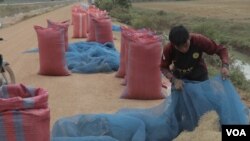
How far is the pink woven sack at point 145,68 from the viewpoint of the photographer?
27.4ft

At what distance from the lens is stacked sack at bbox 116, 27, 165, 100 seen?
835 centimetres

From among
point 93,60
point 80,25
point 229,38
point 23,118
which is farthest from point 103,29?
point 229,38

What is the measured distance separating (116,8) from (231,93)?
113 feet

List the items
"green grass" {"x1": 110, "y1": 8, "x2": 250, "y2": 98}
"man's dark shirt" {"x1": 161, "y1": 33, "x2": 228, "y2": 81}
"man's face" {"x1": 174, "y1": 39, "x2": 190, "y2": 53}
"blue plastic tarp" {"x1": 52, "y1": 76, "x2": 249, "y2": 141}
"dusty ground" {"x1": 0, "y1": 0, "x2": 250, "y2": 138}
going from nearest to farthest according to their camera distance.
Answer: "man's face" {"x1": 174, "y1": 39, "x2": 190, "y2": 53}
"blue plastic tarp" {"x1": 52, "y1": 76, "x2": 249, "y2": 141}
"man's dark shirt" {"x1": 161, "y1": 33, "x2": 228, "y2": 81}
"dusty ground" {"x1": 0, "y1": 0, "x2": 250, "y2": 138}
"green grass" {"x1": 110, "y1": 8, "x2": 250, "y2": 98}

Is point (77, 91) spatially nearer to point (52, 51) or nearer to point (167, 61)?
point (52, 51)

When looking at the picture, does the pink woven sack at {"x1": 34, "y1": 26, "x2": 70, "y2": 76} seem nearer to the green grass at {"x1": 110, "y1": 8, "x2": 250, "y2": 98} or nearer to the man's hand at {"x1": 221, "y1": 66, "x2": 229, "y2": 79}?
the green grass at {"x1": 110, "y1": 8, "x2": 250, "y2": 98}

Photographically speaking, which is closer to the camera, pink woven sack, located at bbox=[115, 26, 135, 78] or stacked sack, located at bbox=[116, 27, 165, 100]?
stacked sack, located at bbox=[116, 27, 165, 100]

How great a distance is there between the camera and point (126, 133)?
18.2 feet

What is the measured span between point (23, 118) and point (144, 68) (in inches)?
165

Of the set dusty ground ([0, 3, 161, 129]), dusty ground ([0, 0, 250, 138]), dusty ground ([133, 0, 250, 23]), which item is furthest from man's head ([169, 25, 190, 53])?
dusty ground ([133, 0, 250, 23])

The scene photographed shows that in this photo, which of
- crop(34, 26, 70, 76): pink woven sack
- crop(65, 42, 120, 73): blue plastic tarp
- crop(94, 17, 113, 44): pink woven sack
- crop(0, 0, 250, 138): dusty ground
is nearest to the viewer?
crop(0, 0, 250, 138): dusty ground

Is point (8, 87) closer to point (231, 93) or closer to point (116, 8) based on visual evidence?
point (231, 93)

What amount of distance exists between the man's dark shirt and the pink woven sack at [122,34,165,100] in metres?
2.55

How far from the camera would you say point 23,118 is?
4.31 meters
